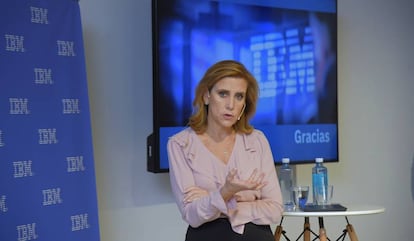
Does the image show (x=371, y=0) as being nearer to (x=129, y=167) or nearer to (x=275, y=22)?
(x=275, y=22)

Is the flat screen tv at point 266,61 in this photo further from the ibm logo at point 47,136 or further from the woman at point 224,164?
the woman at point 224,164

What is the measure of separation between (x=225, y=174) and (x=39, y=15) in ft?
3.86

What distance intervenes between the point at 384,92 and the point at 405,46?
422mm

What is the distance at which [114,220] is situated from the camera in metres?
3.00

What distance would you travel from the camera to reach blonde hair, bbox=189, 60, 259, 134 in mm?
2141

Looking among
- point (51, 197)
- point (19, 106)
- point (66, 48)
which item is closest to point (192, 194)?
point (51, 197)

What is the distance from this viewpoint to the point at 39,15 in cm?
251

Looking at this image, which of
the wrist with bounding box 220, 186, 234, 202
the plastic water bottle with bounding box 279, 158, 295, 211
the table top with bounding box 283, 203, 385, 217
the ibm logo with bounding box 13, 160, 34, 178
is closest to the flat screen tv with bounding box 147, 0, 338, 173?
the plastic water bottle with bounding box 279, 158, 295, 211

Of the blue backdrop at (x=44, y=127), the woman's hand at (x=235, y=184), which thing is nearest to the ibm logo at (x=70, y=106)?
the blue backdrop at (x=44, y=127)

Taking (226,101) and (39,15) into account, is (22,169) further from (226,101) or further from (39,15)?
(226,101)

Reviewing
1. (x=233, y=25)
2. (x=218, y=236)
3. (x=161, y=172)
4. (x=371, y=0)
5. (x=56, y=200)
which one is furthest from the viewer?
(x=371, y=0)

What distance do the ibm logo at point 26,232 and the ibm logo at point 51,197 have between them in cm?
Answer: 12

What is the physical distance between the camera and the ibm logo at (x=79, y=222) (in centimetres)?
258

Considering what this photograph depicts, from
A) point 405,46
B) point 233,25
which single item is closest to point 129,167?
point 233,25
